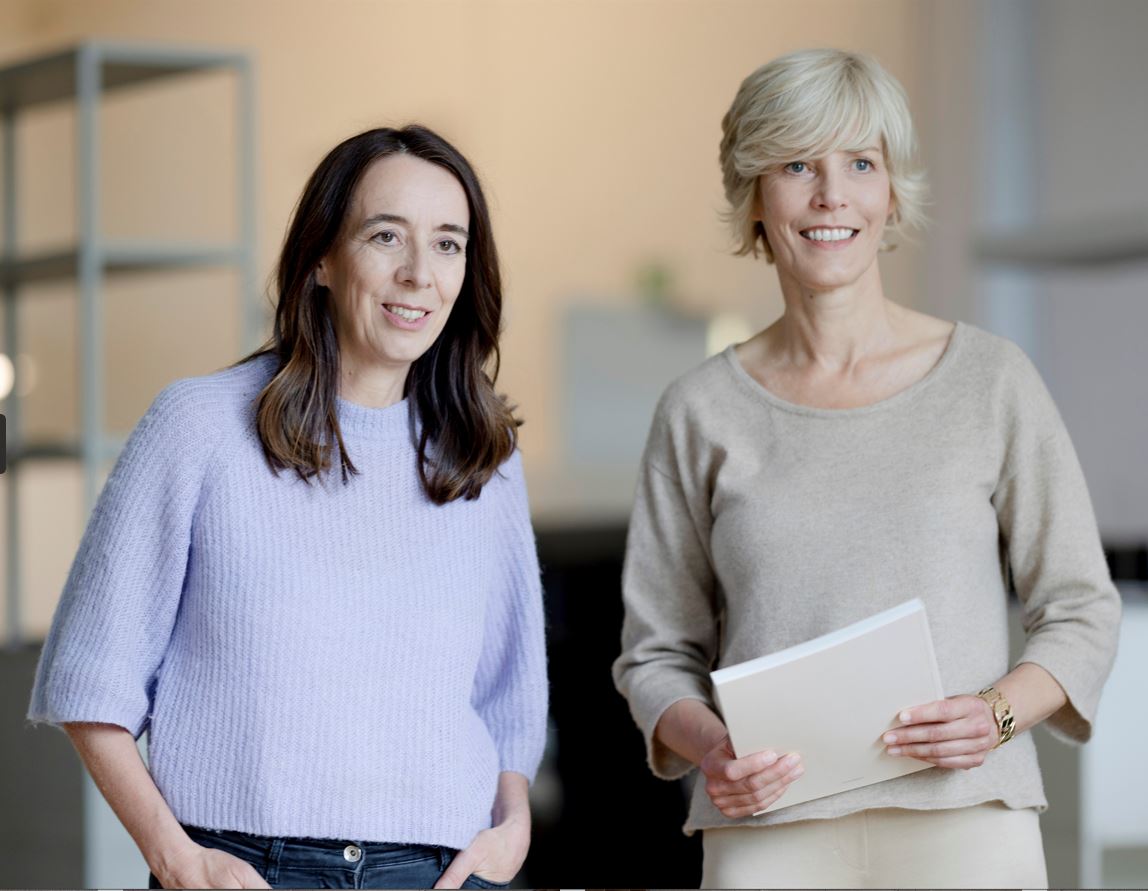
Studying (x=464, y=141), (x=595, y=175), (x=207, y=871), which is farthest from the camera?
(x=595, y=175)

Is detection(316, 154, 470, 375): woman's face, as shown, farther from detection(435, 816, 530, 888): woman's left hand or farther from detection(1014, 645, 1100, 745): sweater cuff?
detection(1014, 645, 1100, 745): sweater cuff

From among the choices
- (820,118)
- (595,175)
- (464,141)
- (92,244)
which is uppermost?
(464,141)

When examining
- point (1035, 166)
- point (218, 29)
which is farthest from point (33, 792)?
point (218, 29)

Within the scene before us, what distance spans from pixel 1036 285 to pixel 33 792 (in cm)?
378

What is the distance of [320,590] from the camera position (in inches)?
51.2

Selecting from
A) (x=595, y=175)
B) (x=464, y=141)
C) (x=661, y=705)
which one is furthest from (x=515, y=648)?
(x=595, y=175)

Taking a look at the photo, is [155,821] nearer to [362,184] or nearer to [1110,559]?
[362,184]

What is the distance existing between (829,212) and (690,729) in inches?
19.6

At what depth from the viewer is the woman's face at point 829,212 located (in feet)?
4.69

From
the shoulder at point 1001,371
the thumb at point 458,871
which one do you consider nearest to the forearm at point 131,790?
the thumb at point 458,871

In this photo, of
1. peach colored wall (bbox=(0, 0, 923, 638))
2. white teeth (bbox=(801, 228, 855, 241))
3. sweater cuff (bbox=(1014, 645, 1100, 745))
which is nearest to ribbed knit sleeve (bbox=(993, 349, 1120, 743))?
sweater cuff (bbox=(1014, 645, 1100, 745))

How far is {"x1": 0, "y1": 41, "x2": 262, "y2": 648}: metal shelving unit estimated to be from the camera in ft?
10.1

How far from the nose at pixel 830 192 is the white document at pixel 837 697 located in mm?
391

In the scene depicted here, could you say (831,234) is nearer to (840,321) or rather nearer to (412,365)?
(840,321)
